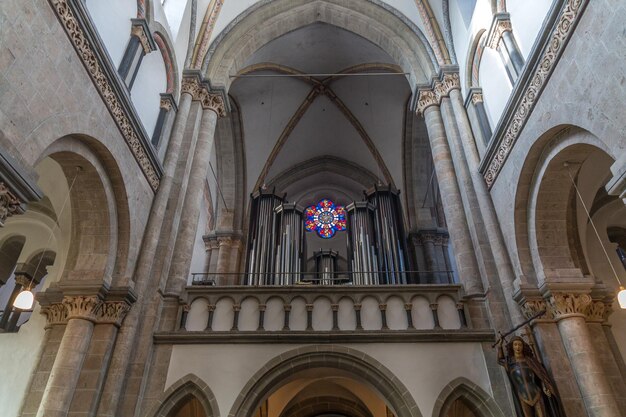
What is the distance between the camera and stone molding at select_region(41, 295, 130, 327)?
675 cm

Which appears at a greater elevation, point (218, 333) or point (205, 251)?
point (205, 251)

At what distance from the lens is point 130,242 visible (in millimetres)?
7492

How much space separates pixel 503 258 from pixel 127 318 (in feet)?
20.3

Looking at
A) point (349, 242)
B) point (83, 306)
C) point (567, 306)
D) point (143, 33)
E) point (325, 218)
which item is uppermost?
point (325, 218)

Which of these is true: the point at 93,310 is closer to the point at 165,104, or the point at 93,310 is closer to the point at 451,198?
the point at 165,104

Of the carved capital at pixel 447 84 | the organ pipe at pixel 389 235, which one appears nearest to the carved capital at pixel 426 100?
the carved capital at pixel 447 84

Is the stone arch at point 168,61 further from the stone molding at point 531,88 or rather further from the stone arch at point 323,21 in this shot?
the stone molding at point 531,88

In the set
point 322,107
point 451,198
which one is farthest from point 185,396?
point 322,107

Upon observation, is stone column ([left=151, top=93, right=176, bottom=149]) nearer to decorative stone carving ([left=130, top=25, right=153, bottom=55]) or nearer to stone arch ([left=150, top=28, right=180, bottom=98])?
stone arch ([left=150, top=28, right=180, bottom=98])

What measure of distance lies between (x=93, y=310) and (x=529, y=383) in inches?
249

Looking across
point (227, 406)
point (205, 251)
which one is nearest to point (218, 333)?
point (227, 406)

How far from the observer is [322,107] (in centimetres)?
1641

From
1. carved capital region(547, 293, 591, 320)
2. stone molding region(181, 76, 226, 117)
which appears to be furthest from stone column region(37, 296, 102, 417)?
carved capital region(547, 293, 591, 320)

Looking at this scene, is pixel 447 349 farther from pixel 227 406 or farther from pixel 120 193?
pixel 120 193
